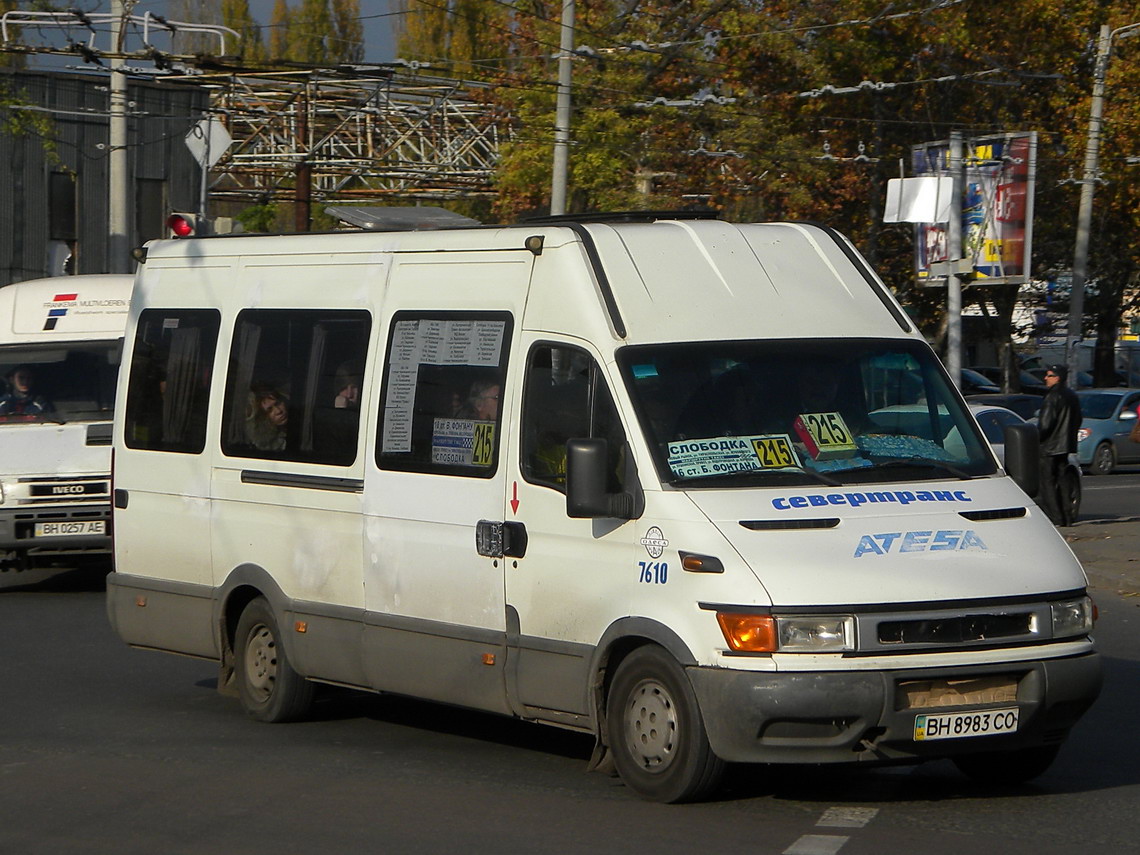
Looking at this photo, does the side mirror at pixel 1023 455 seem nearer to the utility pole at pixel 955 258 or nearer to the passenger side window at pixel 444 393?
the passenger side window at pixel 444 393

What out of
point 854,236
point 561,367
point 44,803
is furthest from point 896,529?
point 854,236

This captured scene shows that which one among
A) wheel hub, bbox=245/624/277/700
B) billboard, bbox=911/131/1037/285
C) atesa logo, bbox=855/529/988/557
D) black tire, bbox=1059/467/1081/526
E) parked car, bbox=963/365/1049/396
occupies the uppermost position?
billboard, bbox=911/131/1037/285

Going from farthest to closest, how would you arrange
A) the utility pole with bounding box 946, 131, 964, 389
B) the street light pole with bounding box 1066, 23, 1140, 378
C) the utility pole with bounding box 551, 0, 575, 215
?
the street light pole with bounding box 1066, 23, 1140, 378, the utility pole with bounding box 551, 0, 575, 215, the utility pole with bounding box 946, 131, 964, 389

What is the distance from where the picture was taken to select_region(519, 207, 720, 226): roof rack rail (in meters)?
8.23

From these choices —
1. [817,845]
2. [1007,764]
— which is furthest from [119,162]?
[817,845]

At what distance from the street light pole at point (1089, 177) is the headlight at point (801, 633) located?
103 ft

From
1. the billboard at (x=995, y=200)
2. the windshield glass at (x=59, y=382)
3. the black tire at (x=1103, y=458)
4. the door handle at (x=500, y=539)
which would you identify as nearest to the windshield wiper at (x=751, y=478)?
the door handle at (x=500, y=539)

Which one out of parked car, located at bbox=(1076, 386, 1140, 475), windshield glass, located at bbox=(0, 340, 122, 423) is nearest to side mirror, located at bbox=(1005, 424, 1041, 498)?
windshield glass, located at bbox=(0, 340, 122, 423)

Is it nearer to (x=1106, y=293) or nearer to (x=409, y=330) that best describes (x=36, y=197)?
(x=1106, y=293)

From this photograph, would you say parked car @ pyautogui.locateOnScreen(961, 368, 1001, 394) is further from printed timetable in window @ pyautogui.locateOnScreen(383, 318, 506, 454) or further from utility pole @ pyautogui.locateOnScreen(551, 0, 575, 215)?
printed timetable in window @ pyautogui.locateOnScreen(383, 318, 506, 454)

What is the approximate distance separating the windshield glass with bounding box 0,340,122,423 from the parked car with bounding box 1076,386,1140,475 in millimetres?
21402

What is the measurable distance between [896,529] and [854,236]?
3796 centimetres

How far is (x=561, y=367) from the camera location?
7645 mm

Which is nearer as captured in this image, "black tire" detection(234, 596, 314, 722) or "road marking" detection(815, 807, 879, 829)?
"road marking" detection(815, 807, 879, 829)
